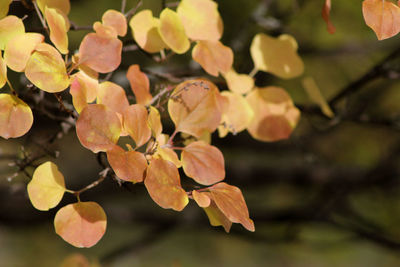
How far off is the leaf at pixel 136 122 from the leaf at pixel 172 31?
0.25ft

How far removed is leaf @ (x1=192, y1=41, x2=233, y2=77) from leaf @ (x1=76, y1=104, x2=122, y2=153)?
0.10m

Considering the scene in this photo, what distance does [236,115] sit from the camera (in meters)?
0.37

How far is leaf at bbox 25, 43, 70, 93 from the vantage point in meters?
0.27

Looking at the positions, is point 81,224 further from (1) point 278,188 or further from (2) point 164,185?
(1) point 278,188

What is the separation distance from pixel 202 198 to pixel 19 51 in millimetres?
159

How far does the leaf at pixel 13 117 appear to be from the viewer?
28 cm

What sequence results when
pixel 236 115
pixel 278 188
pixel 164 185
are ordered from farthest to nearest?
pixel 278 188 < pixel 236 115 < pixel 164 185

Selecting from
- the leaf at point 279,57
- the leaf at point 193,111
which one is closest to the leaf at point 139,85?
the leaf at point 193,111

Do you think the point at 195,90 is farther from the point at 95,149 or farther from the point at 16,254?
the point at 16,254

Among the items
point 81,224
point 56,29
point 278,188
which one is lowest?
point 278,188

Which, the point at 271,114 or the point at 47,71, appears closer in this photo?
the point at 47,71

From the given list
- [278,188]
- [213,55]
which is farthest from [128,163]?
[278,188]

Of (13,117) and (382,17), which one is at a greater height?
(382,17)

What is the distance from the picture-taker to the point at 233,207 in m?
0.28
